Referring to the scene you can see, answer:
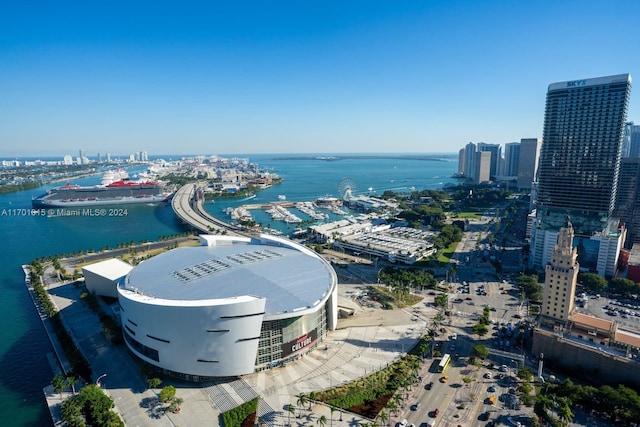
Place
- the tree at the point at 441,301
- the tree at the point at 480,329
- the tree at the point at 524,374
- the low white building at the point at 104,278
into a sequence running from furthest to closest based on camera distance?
1. the low white building at the point at 104,278
2. the tree at the point at 441,301
3. the tree at the point at 480,329
4. the tree at the point at 524,374

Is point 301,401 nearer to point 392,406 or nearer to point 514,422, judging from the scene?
point 392,406

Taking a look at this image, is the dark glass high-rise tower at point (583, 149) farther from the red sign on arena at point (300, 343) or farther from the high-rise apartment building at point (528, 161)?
the high-rise apartment building at point (528, 161)

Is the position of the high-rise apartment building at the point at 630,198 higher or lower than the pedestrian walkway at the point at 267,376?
higher

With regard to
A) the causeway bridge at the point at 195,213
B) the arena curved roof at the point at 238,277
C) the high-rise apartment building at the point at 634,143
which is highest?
the high-rise apartment building at the point at 634,143

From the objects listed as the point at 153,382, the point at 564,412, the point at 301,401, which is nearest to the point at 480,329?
the point at 564,412

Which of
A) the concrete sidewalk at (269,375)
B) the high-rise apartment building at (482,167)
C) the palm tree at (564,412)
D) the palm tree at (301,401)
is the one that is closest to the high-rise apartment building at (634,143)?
the high-rise apartment building at (482,167)

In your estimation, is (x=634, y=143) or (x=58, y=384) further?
(x=634, y=143)
